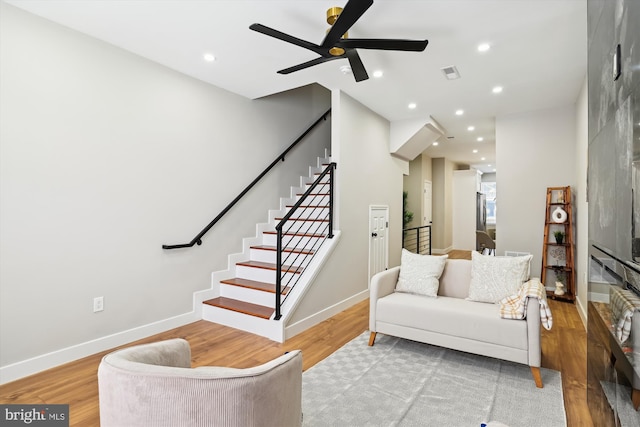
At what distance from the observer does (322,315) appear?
12.7 ft

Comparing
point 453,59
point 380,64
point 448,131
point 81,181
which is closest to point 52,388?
point 81,181

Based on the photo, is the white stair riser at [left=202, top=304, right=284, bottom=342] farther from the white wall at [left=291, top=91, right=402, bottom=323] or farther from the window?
the window

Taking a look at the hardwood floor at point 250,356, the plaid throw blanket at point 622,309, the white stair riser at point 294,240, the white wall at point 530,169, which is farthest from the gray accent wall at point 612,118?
the white wall at point 530,169

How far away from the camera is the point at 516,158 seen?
5.09m

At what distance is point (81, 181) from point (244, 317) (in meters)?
1.94

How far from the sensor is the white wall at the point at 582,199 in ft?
12.4

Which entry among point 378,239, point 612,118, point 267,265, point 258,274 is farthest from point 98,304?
point 612,118

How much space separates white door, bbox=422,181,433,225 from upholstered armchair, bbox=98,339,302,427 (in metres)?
8.48

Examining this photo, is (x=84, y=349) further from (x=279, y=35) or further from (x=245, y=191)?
(x=279, y=35)

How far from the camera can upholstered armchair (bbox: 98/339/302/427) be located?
41.6 inches

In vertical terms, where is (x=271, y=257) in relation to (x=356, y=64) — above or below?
below

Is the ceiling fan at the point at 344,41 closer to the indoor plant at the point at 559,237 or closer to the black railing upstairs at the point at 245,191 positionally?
the black railing upstairs at the point at 245,191

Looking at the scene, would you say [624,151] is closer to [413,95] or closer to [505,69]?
[505,69]

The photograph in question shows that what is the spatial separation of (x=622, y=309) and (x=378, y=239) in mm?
3839
